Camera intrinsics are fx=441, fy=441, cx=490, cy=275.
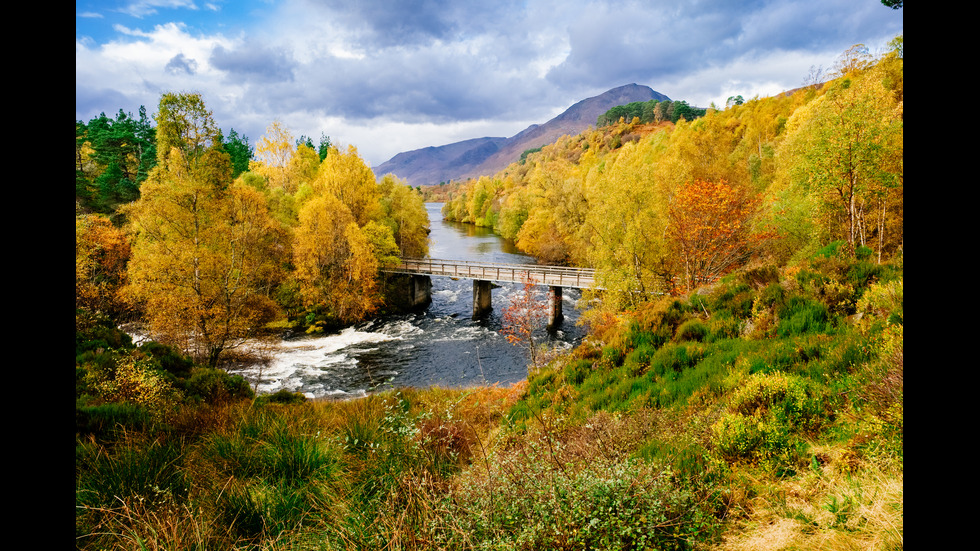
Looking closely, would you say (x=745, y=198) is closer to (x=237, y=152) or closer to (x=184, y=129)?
(x=184, y=129)

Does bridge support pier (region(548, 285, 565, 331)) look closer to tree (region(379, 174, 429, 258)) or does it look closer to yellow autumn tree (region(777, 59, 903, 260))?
tree (region(379, 174, 429, 258))

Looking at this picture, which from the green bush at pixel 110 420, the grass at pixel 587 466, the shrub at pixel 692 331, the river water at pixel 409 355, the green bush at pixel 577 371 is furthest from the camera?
the river water at pixel 409 355

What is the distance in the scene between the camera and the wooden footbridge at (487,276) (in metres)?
28.3

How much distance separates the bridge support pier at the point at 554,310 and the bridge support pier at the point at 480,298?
185 inches

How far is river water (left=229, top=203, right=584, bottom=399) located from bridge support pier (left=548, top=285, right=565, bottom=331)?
58 centimetres

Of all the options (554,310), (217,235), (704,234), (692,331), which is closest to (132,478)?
(692,331)

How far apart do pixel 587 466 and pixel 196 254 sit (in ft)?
55.9

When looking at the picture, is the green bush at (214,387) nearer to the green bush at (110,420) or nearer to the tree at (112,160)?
the green bush at (110,420)

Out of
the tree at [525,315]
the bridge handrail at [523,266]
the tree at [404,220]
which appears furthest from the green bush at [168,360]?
the tree at [404,220]

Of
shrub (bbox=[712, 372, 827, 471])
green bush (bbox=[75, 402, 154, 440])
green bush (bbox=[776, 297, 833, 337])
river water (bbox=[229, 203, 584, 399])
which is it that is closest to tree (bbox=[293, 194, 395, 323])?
river water (bbox=[229, 203, 584, 399])
